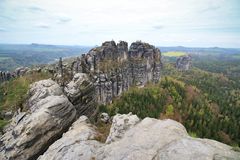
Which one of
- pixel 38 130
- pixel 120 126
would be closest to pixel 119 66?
pixel 38 130

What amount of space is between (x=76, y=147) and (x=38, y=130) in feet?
20.5

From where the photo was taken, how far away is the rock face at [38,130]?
21.5m

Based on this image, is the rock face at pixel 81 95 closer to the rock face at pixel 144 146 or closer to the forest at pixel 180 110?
the rock face at pixel 144 146

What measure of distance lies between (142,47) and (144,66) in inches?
533

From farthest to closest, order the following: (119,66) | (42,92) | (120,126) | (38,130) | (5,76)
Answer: (119,66) → (5,76) → (42,92) → (38,130) → (120,126)

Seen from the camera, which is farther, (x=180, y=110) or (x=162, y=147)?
(x=180, y=110)

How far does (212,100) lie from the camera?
14888cm

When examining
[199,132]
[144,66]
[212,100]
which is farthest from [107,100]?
[212,100]

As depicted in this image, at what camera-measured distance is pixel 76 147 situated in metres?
19.0

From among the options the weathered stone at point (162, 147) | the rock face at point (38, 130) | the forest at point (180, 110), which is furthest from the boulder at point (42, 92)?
the forest at point (180, 110)

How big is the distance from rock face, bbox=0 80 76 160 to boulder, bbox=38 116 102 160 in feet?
8.22

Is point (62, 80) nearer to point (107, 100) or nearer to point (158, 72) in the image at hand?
point (107, 100)

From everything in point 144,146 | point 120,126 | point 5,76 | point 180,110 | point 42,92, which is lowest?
point 180,110

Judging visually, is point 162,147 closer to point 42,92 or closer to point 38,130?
point 38,130
